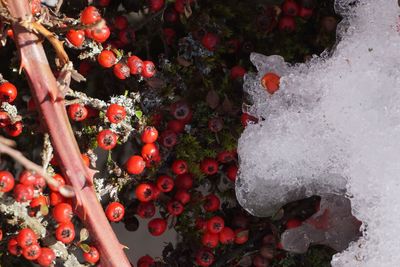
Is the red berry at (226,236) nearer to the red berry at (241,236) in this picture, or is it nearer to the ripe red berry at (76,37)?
the red berry at (241,236)

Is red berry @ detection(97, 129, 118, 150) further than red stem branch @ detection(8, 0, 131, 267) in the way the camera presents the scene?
Yes

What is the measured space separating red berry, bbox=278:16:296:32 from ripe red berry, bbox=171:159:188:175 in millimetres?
372

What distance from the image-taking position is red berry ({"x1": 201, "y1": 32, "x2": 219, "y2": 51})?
3.94ft

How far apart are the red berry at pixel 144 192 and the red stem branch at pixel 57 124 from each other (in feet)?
0.47

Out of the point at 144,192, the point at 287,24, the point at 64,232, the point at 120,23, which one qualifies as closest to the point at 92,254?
the point at 64,232

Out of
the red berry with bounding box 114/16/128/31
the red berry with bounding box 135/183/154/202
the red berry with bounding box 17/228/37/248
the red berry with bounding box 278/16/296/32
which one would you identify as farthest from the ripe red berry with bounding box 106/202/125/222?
the red berry with bounding box 278/16/296/32

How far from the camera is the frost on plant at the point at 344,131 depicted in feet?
3.79

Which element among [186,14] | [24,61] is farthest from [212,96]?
[24,61]

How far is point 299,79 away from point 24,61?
553 millimetres

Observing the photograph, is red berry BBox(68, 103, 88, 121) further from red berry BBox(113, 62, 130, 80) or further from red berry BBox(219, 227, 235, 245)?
red berry BBox(219, 227, 235, 245)

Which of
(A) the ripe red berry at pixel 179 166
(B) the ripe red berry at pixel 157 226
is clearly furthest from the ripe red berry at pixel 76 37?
(B) the ripe red berry at pixel 157 226

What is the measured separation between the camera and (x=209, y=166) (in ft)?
4.08

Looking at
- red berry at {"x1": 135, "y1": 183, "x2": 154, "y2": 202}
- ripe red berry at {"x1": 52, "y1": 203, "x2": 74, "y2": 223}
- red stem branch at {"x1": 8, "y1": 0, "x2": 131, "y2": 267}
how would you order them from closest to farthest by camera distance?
red stem branch at {"x1": 8, "y1": 0, "x2": 131, "y2": 267}, ripe red berry at {"x1": 52, "y1": 203, "x2": 74, "y2": 223}, red berry at {"x1": 135, "y1": 183, "x2": 154, "y2": 202}

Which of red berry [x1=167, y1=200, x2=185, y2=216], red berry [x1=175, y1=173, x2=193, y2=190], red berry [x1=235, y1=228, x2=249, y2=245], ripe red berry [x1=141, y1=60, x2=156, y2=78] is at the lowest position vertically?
red berry [x1=235, y1=228, x2=249, y2=245]
